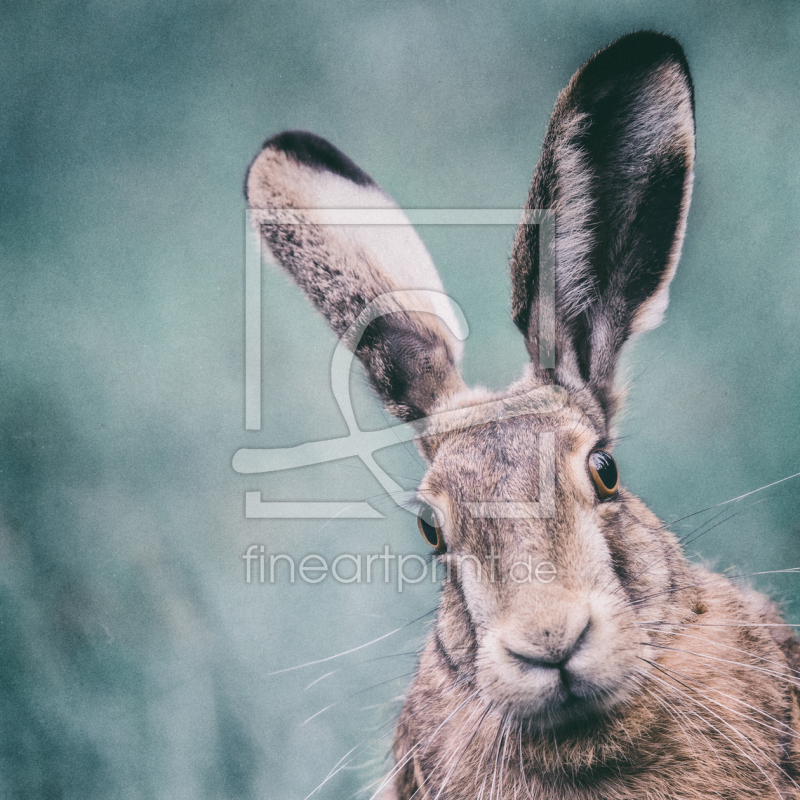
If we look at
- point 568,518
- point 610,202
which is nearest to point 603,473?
point 568,518

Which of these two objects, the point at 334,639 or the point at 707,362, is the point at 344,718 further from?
the point at 707,362

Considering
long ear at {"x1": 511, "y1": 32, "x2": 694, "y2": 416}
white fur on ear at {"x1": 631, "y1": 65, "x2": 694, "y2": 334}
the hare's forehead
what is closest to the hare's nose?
the hare's forehead

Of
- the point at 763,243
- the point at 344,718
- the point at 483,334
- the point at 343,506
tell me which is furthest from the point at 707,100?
the point at 344,718

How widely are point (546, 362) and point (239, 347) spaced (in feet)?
2.15

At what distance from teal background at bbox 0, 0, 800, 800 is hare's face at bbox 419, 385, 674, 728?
0.95 ft

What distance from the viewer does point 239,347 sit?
1.35 meters

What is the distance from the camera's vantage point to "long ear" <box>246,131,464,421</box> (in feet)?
3.85

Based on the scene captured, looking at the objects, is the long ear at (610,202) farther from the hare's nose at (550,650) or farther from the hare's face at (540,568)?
the hare's nose at (550,650)

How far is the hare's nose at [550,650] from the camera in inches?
31.8

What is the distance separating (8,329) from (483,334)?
1071 millimetres

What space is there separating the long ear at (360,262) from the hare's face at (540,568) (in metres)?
0.18

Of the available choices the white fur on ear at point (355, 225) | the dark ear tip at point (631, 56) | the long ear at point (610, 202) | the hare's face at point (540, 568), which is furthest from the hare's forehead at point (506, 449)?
the dark ear tip at point (631, 56)

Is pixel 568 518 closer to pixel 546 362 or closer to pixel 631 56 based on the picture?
pixel 546 362

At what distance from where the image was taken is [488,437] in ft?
3.28
